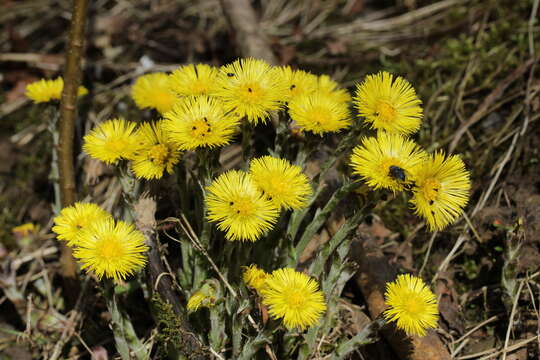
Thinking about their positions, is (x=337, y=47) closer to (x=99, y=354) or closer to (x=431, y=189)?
(x=431, y=189)

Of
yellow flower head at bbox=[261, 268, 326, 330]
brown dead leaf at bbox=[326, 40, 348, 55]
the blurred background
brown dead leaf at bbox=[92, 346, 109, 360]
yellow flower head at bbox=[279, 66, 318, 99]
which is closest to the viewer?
yellow flower head at bbox=[261, 268, 326, 330]

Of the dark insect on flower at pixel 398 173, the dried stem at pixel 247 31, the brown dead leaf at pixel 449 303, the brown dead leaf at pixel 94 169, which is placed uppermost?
the dried stem at pixel 247 31

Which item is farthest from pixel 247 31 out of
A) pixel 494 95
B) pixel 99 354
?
pixel 99 354

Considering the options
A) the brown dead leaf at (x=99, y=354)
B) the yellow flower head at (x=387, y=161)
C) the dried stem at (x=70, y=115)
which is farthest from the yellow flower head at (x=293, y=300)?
the dried stem at (x=70, y=115)

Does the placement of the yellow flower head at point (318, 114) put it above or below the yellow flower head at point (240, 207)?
above

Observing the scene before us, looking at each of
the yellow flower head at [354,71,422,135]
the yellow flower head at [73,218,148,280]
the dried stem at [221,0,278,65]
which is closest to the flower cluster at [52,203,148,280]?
the yellow flower head at [73,218,148,280]

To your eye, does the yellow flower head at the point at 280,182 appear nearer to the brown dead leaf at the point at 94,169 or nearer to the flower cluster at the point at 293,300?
the flower cluster at the point at 293,300

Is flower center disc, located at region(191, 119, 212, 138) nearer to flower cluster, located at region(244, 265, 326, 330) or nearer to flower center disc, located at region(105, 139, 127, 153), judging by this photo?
flower center disc, located at region(105, 139, 127, 153)
